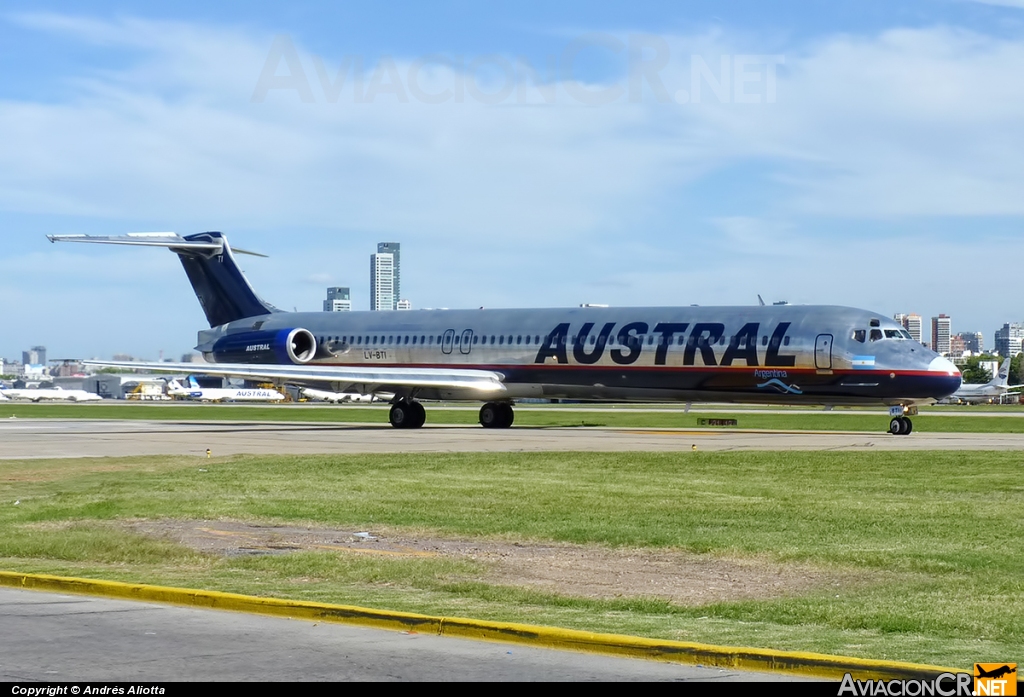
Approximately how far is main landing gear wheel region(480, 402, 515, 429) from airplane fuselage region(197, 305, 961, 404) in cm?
157

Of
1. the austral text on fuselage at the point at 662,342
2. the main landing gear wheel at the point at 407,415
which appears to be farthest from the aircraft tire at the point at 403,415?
the austral text on fuselage at the point at 662,342

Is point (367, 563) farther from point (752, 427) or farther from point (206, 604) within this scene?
point (752, 427)

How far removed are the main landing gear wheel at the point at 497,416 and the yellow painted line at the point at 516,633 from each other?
34.0 m

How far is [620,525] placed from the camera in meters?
16.0

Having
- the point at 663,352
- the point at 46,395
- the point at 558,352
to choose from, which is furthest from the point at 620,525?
the point at 46,395

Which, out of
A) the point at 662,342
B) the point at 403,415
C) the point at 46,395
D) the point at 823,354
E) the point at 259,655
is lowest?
the point at 46,395

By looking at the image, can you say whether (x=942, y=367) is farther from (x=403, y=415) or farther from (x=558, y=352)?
(x=403, y=415)

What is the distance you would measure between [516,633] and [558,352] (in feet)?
109

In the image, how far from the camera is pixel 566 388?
42875mm

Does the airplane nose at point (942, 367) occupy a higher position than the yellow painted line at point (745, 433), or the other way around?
the airplane nose at point (942, 367)

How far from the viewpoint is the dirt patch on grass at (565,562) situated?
11766mm

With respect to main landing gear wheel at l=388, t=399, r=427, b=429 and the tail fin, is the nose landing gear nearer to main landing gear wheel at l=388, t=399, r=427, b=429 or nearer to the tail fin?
main landing gear wheel at l=388, t=399, r=427, b=429

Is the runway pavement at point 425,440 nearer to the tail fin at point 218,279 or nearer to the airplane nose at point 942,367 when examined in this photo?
the airplane nose at point 942,367

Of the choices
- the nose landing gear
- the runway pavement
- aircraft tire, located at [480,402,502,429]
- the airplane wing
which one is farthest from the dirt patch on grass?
aircraft tire, located at [480,402,502,429]
